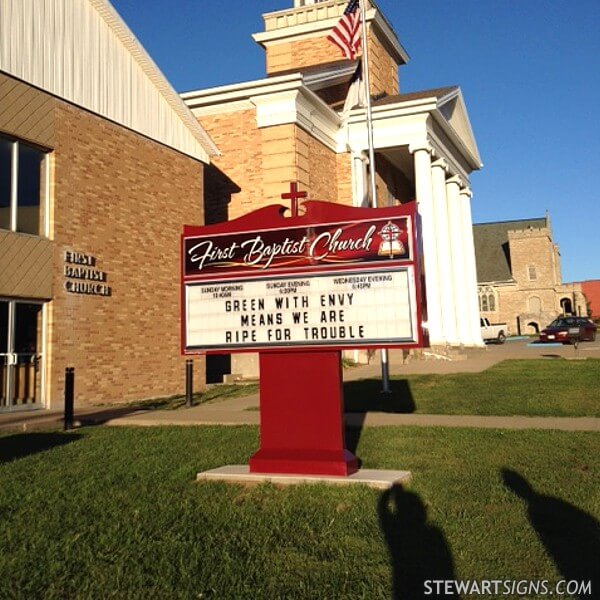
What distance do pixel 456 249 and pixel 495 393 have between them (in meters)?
21.2

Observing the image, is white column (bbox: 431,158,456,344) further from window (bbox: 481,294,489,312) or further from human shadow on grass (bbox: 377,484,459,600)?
window (bbox: 481,294,489,312)

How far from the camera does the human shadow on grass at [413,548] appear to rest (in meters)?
3.81

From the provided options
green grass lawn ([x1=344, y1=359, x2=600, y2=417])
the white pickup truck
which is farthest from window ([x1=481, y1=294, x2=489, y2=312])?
green grass lawn ([x1=344, y1=359, x2=600, y2=417])

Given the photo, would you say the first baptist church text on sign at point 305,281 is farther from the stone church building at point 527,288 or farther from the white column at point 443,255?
the stone church building at point 527,288

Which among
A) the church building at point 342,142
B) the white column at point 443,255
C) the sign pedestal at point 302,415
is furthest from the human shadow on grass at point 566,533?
the white column at point 443,255

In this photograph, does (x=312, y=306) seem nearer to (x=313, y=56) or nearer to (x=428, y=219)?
(x=428, y=219)

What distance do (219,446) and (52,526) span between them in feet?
12.4

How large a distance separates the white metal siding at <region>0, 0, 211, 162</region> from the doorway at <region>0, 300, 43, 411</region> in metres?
5.24

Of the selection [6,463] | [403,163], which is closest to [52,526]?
[6,463]

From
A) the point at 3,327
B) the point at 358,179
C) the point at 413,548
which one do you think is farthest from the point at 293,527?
the point at 358,179

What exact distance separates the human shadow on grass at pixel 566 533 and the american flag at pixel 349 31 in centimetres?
1737

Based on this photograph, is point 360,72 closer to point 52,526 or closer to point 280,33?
point 280,33

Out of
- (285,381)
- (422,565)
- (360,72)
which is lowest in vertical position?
(422,565)

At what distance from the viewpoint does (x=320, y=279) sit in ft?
22.7
